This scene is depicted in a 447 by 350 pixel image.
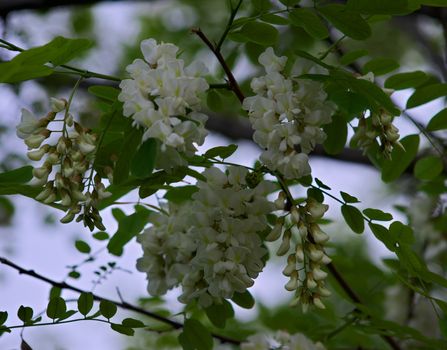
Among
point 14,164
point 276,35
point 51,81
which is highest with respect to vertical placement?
point 51,81

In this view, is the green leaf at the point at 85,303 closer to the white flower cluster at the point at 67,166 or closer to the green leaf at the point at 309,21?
the white flower cluster at the point at 67,166

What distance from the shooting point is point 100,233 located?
1.59m

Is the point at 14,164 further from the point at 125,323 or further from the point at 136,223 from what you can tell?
the point at 125,323

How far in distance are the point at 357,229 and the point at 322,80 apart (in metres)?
0.30

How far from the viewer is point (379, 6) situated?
3.70 feet

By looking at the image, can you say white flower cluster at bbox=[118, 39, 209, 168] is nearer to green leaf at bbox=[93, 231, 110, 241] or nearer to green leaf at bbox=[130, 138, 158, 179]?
green leaf at bbox=[130, 138, 158, 179]

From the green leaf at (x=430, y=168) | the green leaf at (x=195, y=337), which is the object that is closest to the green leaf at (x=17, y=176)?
the green leaf at (x=195, y=337)

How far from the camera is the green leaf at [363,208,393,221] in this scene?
1.19m

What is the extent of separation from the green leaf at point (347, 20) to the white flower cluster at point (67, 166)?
1.40ft

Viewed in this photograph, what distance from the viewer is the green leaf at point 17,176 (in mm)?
1189

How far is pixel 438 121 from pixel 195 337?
656 millimetres

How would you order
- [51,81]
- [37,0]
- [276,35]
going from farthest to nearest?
[51,81]
[37,0]
[276,35]

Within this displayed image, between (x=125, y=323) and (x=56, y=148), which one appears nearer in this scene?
(x=56, y=148)

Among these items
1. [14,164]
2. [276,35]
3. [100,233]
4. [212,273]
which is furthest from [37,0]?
[212,273]
